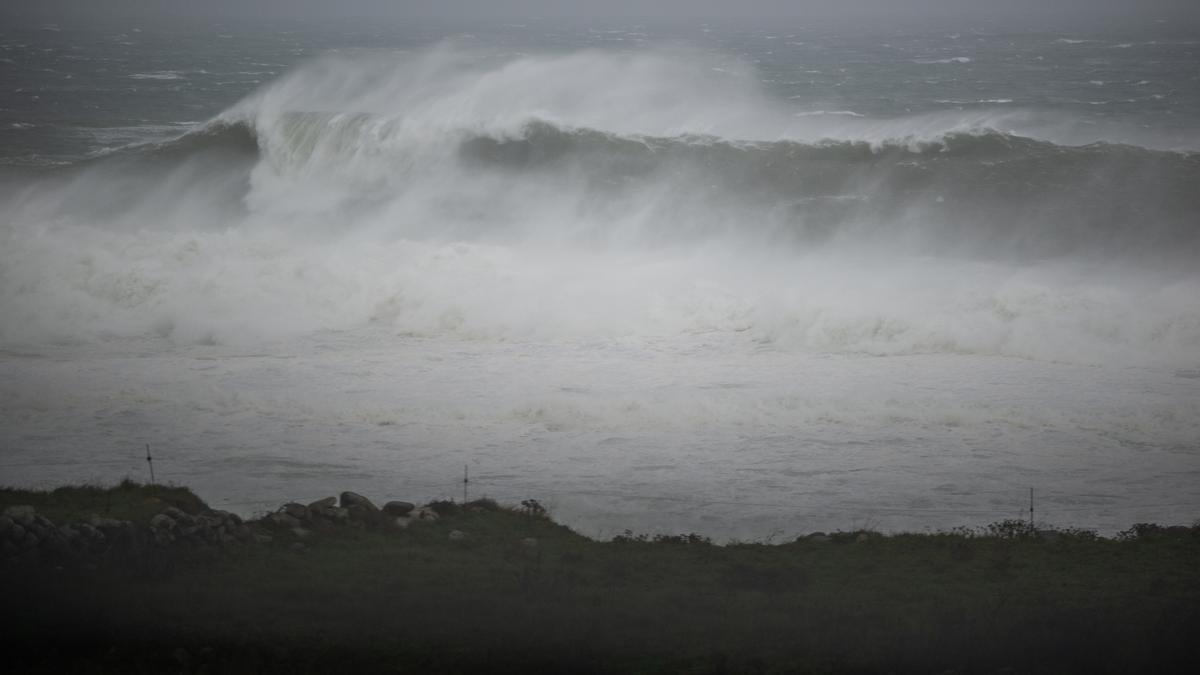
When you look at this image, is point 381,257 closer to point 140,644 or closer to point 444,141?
point 444,141

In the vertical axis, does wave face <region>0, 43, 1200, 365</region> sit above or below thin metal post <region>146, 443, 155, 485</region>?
above

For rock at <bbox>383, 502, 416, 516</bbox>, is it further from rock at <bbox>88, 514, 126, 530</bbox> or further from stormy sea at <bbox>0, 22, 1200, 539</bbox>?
rock at <bbox>88, 514, 126, 530</bbox>

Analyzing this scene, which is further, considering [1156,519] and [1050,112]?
[1050,112]

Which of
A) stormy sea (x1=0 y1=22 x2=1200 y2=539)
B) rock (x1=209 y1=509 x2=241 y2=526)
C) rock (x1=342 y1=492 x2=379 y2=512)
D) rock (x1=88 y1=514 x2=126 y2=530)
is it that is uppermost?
stormy sea (x1=0 y1=22 x2=1200 y2=539)

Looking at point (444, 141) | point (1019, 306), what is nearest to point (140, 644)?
point (1019, 306)

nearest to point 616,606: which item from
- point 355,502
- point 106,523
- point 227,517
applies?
point 355,502

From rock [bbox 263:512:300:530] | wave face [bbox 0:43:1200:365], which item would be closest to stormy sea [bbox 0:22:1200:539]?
wave face [bbox 0:43:1200:365]

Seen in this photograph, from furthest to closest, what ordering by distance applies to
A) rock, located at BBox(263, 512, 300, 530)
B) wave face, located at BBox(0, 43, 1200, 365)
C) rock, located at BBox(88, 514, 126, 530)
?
wave face, located at BBox(0, 43, 1200, 365), rock, located at BBox(263, 512, 300, 530), rock, located at BBox(88, 514, 126, 530)
